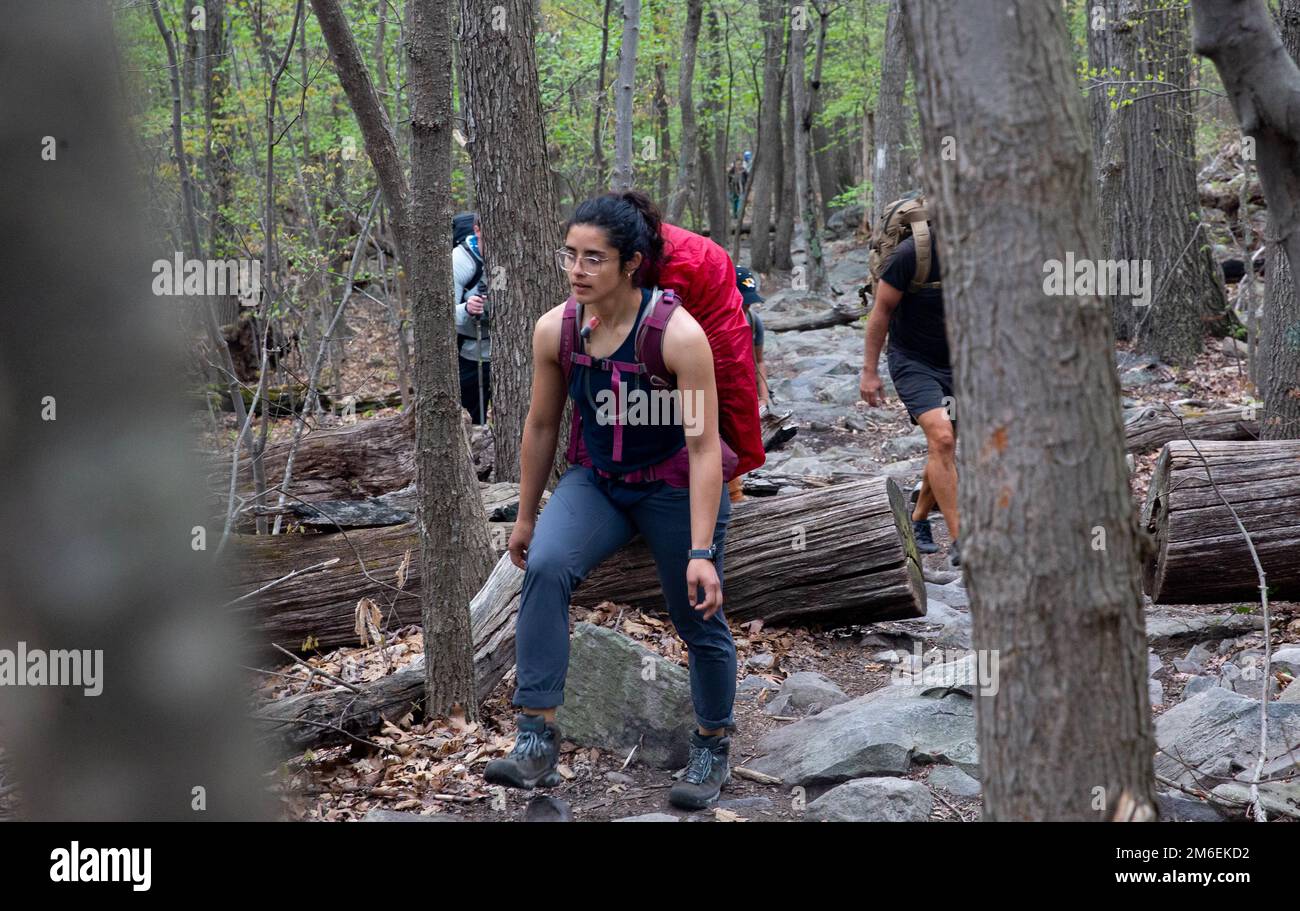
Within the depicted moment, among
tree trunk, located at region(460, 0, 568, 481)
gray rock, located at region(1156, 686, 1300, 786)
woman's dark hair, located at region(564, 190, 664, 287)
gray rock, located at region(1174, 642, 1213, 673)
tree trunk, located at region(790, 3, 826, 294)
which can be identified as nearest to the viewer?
woman's dark hair, located at region(564, 190, 664, 287)

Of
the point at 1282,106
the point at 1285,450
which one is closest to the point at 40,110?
the point at 1282,106

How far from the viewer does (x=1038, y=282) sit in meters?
2.13

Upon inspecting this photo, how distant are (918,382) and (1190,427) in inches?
136

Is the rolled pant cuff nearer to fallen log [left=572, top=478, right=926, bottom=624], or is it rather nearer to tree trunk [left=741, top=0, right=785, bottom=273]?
fallen log [left=572, top=478, right=926, bottom=624]

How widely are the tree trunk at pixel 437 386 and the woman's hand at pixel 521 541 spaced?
55 cm

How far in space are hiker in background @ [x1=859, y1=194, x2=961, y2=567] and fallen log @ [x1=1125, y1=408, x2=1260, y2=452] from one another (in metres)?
2.53

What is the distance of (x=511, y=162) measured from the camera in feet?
21.1

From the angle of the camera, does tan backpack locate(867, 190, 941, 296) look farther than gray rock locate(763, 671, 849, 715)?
Yes

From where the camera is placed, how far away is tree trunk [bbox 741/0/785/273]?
77.8 ft

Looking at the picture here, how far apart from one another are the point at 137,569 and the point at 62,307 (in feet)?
1.01

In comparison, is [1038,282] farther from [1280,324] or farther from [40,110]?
[1280,324]

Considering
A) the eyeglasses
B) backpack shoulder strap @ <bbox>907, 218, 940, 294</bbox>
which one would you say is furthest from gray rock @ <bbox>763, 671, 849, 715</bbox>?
backpack shoulder strap @ <bbox>907, 218, 940, 294</bbox>

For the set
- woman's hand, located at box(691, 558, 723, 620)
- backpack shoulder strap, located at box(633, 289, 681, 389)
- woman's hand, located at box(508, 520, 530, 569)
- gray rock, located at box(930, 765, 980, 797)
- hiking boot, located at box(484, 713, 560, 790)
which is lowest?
gray rock, located at box(930, 765, 980, 797)

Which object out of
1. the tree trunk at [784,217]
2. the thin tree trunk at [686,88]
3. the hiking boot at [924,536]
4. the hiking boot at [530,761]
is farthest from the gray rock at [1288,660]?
the tree trunk at [784,217]
